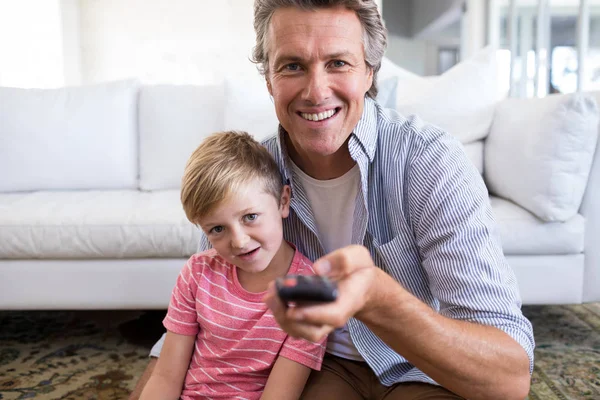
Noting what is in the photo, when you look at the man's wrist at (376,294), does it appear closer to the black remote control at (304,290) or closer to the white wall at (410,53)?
the black remote control at (304,290)

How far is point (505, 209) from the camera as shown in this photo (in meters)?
1.93

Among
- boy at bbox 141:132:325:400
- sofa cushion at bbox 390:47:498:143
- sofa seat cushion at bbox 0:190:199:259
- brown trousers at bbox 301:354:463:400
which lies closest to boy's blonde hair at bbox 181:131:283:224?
boy at bbox 141:132:325:400

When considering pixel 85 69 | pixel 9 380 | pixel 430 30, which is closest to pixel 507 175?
pixel 9 380

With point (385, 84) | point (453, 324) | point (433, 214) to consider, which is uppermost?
point (385, 84)

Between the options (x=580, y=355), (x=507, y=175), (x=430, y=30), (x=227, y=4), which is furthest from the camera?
(x=430, y=30)

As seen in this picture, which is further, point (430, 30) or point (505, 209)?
point (430, 30)

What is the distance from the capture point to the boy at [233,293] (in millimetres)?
1038

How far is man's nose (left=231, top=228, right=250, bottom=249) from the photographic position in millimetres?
1026

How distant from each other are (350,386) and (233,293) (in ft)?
0.92

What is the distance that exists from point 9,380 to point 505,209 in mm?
1648

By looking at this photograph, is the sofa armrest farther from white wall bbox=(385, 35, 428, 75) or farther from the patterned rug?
white wall bbox=(385, 35, 428, 75)

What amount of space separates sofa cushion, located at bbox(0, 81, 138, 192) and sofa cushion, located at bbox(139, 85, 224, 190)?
0.31 ft

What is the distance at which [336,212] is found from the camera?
115 centimetres

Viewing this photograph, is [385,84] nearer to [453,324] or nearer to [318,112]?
[318,112]
